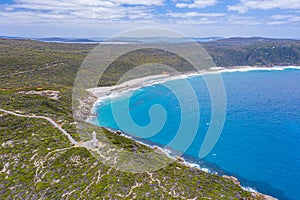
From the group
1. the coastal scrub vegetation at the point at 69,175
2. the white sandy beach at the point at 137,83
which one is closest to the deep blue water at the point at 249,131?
the white sandy beach at the point at 137,83

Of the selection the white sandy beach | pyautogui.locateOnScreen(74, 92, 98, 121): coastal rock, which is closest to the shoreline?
the white sandy beach

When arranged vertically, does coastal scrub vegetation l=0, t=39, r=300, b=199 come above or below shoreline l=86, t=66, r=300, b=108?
above

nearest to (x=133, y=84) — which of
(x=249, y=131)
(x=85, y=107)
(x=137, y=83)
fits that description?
(x=137, y=83)

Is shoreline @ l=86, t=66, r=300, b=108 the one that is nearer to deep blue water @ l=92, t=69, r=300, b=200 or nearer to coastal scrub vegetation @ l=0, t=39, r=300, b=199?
deep blue water @ l=92, t=69, r=300, b=200

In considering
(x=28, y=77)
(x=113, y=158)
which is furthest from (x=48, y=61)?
(x=113, y=158)

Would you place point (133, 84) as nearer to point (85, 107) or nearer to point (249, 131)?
point (85, 107)

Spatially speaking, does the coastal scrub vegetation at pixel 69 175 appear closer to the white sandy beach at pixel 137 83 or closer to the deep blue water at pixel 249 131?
the deep blue water at pixel 249 131

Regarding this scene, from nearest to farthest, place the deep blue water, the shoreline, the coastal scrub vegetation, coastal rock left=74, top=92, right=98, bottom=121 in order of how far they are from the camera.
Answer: the coastal scrub vegetation → the deep blue water → coastal rock left=74, top=92, right=98, bottom=121 → the shoreline

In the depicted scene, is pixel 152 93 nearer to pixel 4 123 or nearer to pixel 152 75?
pixel 152 75
